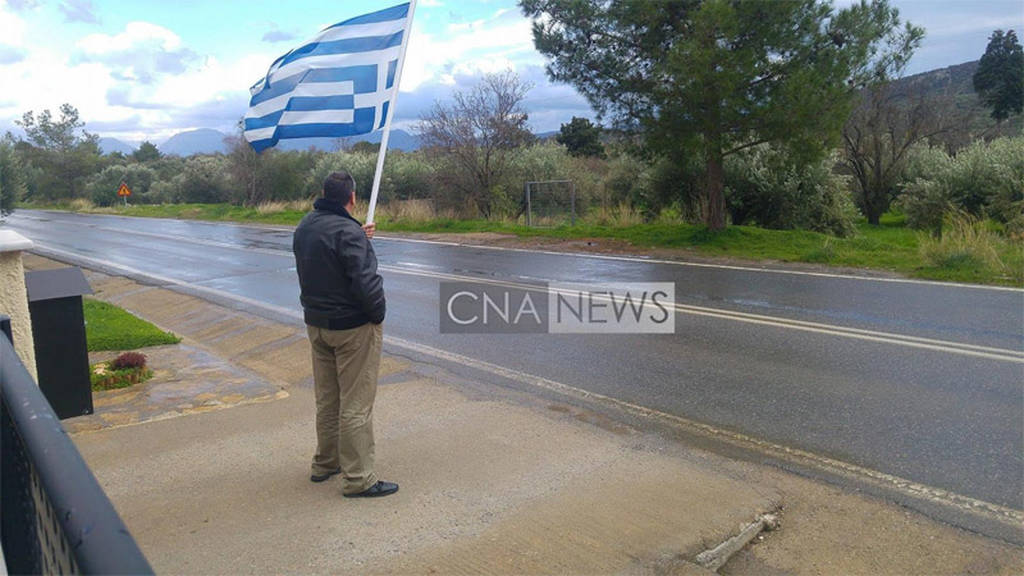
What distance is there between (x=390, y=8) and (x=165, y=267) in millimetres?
14011

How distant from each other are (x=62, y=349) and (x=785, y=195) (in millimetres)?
19826

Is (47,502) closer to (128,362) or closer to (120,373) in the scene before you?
(120,373)

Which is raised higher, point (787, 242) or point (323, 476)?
point (787, 242)

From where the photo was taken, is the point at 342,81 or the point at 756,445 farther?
the point at 342,81

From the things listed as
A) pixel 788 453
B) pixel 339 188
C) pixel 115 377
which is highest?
pixel 339 188

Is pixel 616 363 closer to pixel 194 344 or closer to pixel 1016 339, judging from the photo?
pixel 1016 339

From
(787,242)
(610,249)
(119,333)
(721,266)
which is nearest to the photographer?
(119,333)

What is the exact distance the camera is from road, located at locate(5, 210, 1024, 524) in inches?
210

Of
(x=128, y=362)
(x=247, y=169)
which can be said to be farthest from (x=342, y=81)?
(x=247, y=169)

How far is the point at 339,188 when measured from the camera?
4457mm

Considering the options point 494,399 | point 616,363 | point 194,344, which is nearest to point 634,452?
point 494,399

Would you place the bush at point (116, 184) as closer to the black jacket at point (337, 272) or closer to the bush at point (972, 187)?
the bush at point (972, 187)

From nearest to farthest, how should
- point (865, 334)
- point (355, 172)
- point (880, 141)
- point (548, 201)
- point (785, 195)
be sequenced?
1. point (865, 334)
2. point (785, 195)
3. point (548, 201)
4. point (880, 141)
5. point (355, 172)

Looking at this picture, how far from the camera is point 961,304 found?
10125 mm
